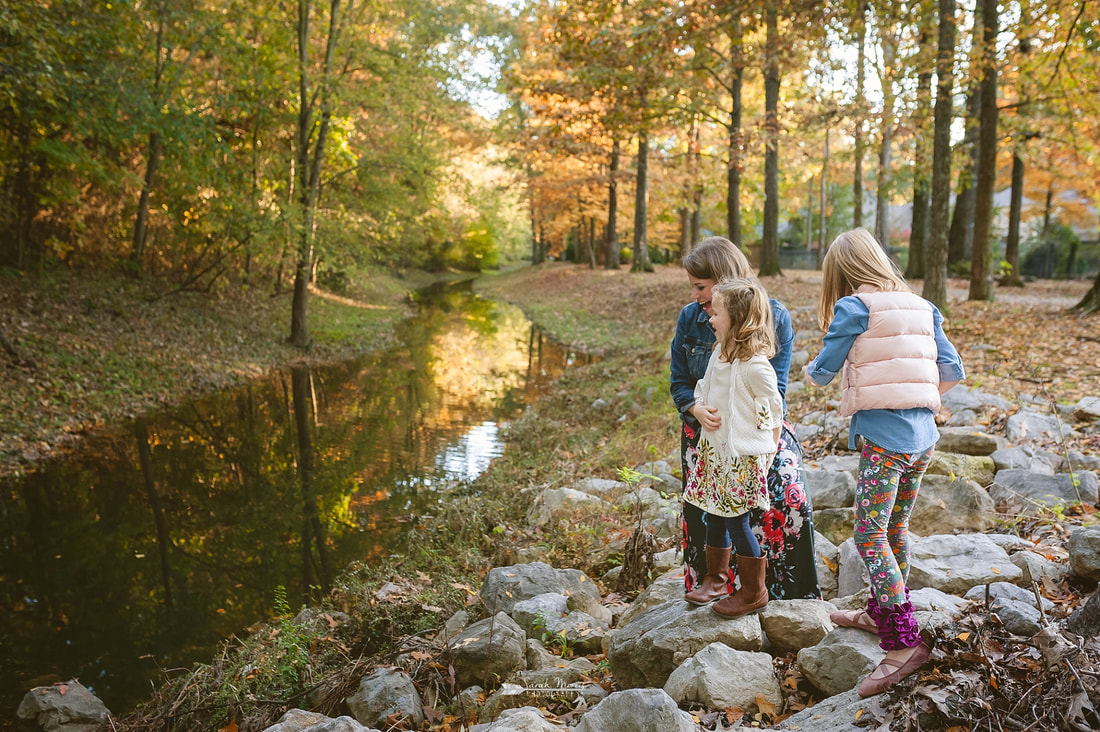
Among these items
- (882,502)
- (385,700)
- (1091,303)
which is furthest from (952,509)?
(1091,303)

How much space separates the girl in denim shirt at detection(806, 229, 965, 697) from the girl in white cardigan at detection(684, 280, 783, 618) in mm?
282

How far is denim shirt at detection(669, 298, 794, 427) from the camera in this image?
11.9 ft

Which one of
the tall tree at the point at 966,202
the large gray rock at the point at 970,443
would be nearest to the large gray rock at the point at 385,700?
the large gray rock at the point at 970,443

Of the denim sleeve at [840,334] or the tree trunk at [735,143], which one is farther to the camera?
the tree trunk at [735,143]

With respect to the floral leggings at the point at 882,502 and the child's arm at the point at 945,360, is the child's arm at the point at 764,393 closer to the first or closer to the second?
the floral leggings at the point at 882,502

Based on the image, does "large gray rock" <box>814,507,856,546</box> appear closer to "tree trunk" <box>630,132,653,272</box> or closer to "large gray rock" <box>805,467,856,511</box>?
"large gray rock" <box>805,467,856,511</box>

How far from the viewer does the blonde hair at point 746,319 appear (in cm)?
333

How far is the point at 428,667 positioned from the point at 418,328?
18.6m

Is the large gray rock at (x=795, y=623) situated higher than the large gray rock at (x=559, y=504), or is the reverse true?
the large gray rock at (x=795, y=623)

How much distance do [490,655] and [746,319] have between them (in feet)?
7.35

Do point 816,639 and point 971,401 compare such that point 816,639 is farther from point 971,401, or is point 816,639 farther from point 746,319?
point 971,401

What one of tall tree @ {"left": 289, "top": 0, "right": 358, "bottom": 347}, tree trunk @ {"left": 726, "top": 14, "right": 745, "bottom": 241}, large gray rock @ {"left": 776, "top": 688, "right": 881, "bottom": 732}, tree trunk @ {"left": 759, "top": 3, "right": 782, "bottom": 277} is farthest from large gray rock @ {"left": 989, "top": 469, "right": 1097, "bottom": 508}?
tall tree @ {"left": 289, "top": 0, "right": 358, "bottom": 347}

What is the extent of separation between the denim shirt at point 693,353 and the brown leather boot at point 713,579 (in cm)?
66

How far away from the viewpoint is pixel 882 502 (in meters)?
3.08
